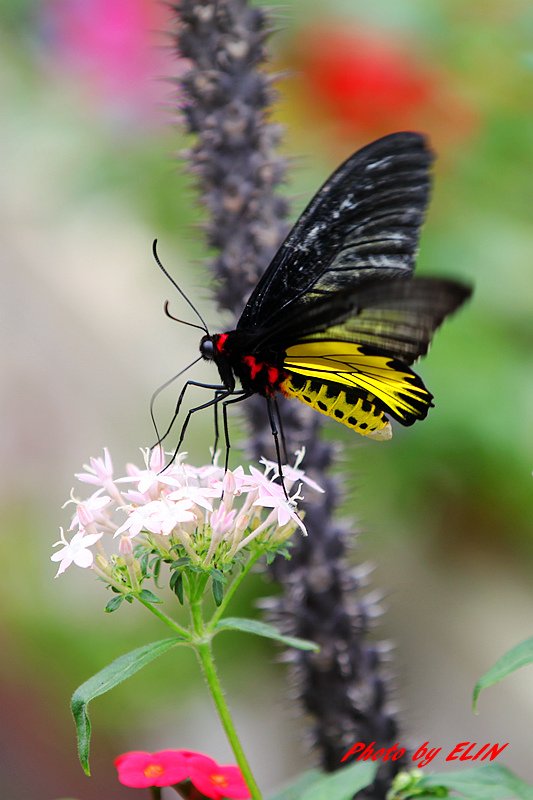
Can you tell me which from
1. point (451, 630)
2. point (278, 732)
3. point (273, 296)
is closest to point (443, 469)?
point (451, 630)

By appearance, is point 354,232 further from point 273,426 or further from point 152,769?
point 152,769

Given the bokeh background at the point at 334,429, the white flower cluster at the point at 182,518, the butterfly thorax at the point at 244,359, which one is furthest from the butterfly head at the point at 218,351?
the bokeh background at the point at 334,429

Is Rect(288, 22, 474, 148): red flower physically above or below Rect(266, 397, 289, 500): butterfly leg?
above

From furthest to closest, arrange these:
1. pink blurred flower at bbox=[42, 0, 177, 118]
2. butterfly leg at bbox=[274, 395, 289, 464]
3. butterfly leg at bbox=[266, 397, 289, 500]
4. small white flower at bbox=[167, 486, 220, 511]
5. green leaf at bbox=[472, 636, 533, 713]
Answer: pink blurred flower at bbox=[42, 0, 177, 118]
butterfly leg at bbox=[274, 395, 289, 464]
butterfly leg at bbox=[266, 397, 289, 500]
small white flower at bbox=[167, 486, 220, 511]
green leaf at bbox=[472, 636, 533, 713]

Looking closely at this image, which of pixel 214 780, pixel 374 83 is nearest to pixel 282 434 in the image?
pixel 214 780

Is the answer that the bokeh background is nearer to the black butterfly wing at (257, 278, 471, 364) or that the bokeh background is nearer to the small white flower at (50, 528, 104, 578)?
the black butterfly wing at (257, 278, 471, 364)

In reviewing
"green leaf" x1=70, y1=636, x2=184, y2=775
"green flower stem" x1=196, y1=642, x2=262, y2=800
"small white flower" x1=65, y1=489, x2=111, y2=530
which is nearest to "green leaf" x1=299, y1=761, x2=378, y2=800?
"green flower stem" x1=196, y1=642, x2=262, y2=800

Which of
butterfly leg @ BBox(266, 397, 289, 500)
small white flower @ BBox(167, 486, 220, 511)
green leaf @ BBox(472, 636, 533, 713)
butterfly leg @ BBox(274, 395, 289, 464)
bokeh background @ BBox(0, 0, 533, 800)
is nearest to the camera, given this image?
green leaf @ BBox(472, 636, 533, 713)

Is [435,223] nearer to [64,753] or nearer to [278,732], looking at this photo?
[278,732]
